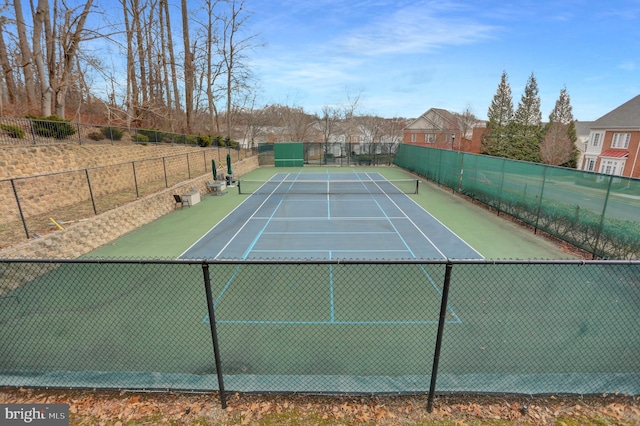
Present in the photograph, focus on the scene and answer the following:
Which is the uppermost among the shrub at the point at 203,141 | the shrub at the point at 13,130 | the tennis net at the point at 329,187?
the shrub at the point at 13,130

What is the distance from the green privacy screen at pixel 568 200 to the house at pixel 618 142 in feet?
87.0

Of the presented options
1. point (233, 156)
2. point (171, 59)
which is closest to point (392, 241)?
point (233, 156)

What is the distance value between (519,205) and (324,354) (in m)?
10.9

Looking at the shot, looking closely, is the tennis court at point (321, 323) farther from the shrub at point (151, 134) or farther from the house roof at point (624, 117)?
the house roof at point (624, 117)

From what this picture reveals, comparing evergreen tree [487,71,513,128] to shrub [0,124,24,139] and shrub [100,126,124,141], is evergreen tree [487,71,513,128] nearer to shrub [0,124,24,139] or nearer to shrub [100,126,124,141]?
shrub [100,126,124,141]

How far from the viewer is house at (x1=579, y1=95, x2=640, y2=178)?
29789 mm

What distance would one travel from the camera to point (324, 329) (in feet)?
18.1

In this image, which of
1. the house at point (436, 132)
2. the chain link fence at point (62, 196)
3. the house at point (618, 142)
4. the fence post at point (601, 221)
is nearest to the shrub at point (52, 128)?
the chain link fence at point (62, 196)

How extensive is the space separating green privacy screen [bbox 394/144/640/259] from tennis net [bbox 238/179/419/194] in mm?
4720

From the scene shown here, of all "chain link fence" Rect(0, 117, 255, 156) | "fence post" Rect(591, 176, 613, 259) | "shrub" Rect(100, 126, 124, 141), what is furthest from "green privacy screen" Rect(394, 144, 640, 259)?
"shrub" Rect(100, 126, 124, 141)

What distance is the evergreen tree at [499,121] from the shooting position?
42.3 meters

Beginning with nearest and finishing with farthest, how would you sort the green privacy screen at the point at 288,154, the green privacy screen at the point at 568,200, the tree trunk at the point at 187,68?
the green privacy screen at the point at 568,200, the tree trunk at the point at 187,68, the green privacy screen at the point at 288,154

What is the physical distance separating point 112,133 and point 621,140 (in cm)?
4492

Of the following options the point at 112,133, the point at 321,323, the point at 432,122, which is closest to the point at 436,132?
the point at 432,122
